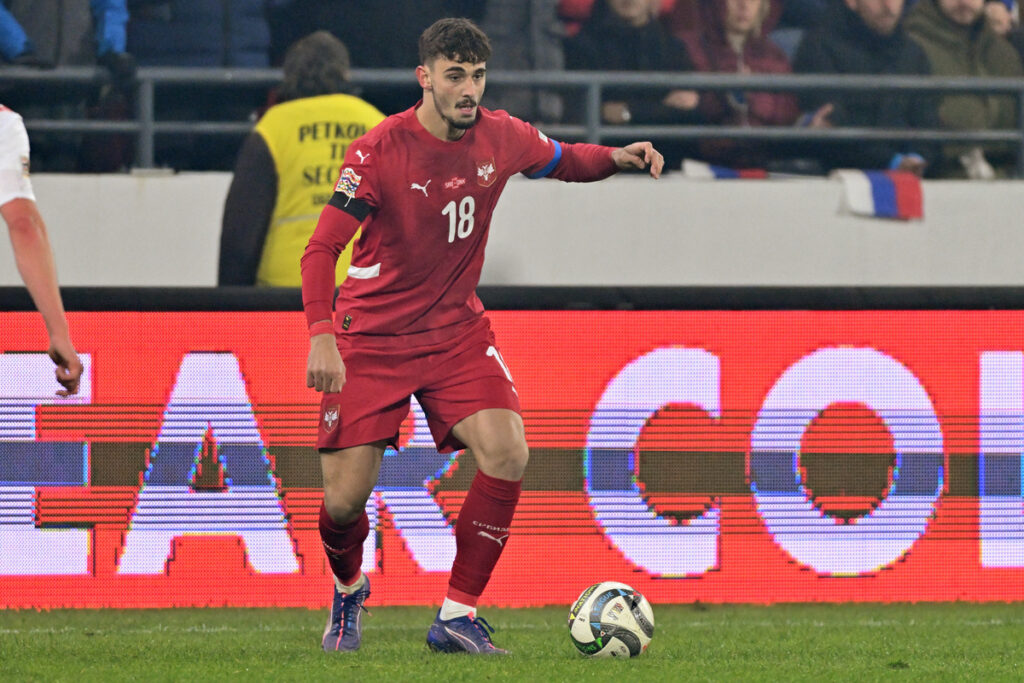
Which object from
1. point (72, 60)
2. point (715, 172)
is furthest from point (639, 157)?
point (72, 60)

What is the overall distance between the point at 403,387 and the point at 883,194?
438 centimetres

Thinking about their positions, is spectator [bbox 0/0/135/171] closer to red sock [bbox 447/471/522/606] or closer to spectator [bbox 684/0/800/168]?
spectator [bbox 684/0/800/168]

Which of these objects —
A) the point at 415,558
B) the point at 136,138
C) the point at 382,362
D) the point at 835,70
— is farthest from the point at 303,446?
the point at 835,70

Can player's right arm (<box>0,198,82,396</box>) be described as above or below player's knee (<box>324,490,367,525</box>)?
above

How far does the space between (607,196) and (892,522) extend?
9.32 ft

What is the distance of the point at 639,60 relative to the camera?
348 inches

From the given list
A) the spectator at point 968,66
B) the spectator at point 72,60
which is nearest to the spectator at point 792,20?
the spectator at point 968,66

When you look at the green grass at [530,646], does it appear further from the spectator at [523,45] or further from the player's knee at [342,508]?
the spectator at [523,45]

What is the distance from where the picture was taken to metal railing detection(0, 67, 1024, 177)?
8227 mm

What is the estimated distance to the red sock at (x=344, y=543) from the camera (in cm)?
515

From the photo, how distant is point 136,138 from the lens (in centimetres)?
834

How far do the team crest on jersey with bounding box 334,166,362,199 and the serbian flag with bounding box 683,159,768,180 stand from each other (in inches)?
161

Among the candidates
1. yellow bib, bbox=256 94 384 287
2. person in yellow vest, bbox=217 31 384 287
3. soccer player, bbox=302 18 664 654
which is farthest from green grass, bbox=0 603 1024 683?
yellow bib, bbox=256 94 384 287

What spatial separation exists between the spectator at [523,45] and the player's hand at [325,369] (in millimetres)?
4046
